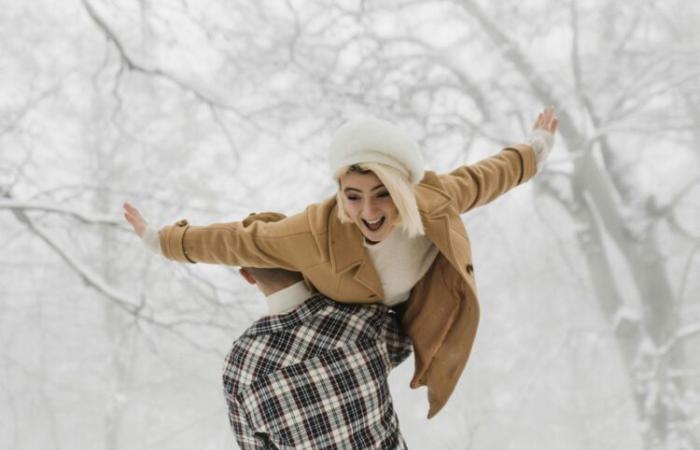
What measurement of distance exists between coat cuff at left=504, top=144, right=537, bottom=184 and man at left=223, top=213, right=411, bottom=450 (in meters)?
0.33

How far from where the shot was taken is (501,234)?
2.50 meters

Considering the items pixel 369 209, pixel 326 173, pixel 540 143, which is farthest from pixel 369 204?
pixel 326 173

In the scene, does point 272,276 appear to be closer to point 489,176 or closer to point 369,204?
point 369,204

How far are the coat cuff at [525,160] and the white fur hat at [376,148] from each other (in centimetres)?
25

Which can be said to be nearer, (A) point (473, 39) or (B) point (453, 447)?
(A) point (473, 39)

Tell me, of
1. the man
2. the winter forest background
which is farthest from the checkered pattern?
the winter forest background

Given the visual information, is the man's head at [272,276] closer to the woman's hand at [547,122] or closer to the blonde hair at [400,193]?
the blonde hair at [400,193]

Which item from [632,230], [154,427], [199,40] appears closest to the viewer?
[199,40]

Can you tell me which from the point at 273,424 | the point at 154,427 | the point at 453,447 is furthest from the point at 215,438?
the point at 273,424

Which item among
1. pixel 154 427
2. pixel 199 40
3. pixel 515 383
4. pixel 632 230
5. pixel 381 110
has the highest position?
pixel 199 40

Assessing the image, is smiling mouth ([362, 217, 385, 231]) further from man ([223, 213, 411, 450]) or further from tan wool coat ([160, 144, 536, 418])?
man ([223, 213, 411, 450])

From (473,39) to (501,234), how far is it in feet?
2.45

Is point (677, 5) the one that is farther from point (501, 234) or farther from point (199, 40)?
point (199, 40)

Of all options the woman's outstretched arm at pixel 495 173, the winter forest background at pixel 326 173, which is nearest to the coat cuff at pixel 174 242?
the woman's outstretched arm at pixel 495 173
